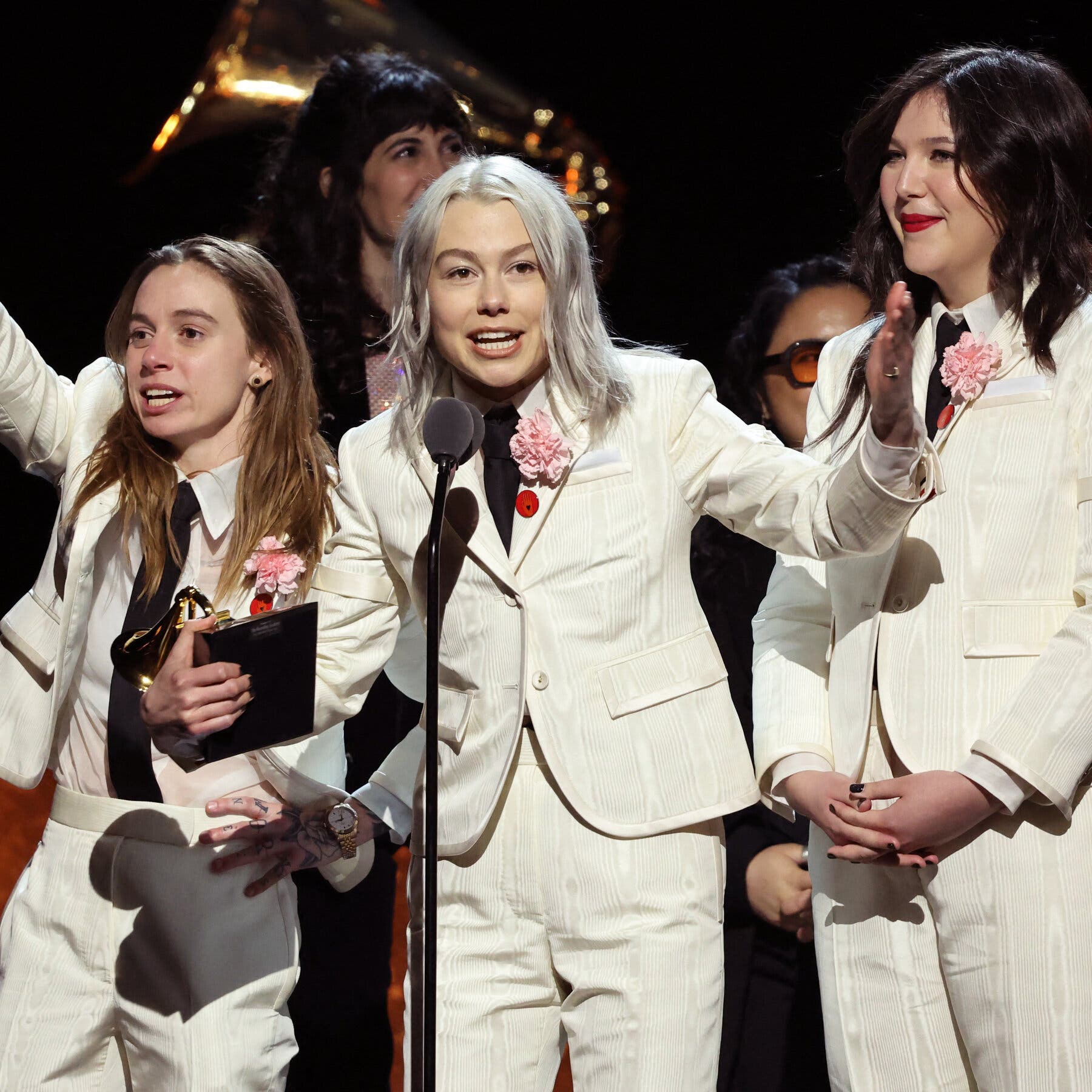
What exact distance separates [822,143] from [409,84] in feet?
3.59

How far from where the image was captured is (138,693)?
91.9 inches

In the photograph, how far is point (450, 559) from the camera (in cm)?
203

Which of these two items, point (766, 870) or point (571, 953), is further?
A: point (766, 870)

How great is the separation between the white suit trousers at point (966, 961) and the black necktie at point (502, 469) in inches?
25.0

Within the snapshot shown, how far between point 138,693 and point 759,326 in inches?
72.7

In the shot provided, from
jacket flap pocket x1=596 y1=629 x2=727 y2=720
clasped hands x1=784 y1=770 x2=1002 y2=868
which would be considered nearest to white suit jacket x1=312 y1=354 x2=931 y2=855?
Answer: jacket flap pocket x1=596 y1=629 x2=727 y2=720

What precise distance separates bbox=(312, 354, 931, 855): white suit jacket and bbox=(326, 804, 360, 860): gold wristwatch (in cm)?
40

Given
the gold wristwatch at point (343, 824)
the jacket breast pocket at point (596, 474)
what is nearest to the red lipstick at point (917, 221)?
the jacket breast pocket at point (596, 474)

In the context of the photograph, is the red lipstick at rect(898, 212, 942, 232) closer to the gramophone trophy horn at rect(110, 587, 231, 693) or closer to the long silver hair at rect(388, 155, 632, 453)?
the long silver hair at rect(388, 155, 632, 453)

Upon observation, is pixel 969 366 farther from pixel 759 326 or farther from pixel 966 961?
pixel 759 326

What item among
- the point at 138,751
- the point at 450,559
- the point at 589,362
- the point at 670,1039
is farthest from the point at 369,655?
the point at 670,1039

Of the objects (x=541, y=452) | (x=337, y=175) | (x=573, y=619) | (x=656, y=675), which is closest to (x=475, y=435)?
(x=541, y=452)

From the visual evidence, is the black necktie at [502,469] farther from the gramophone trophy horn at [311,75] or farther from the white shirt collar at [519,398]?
the gramophone trophy horn at [311,75]

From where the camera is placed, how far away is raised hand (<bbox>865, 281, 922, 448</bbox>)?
173cm
